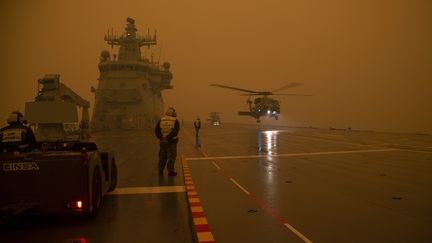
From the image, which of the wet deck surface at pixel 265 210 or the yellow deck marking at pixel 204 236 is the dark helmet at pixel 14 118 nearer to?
the wet deck surface at pixel 265 210

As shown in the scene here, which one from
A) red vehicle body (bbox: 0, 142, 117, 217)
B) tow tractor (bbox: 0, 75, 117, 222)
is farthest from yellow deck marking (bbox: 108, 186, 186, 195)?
red vehicle body (bbox: 0, 142, 117, 217)

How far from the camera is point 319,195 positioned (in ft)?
27.0

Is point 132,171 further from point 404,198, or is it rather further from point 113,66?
point 113,66

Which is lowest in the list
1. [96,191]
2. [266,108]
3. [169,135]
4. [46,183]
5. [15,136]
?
[96,191]

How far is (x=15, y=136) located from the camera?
702cm

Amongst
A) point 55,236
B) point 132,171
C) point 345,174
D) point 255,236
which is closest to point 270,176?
point 345,174

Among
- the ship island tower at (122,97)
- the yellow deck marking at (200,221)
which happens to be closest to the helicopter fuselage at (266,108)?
the ship island tower at (122,97)

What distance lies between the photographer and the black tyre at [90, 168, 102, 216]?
6.45m

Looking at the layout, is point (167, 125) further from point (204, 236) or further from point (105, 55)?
point (105, 55)

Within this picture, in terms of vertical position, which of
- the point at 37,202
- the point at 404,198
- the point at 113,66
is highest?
the point at 113,66

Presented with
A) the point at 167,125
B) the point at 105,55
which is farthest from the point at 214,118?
the point at 167,125

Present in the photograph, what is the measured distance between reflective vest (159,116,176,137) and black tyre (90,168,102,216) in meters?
4.45

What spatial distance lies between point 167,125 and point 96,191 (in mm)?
4929

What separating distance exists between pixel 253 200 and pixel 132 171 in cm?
621
